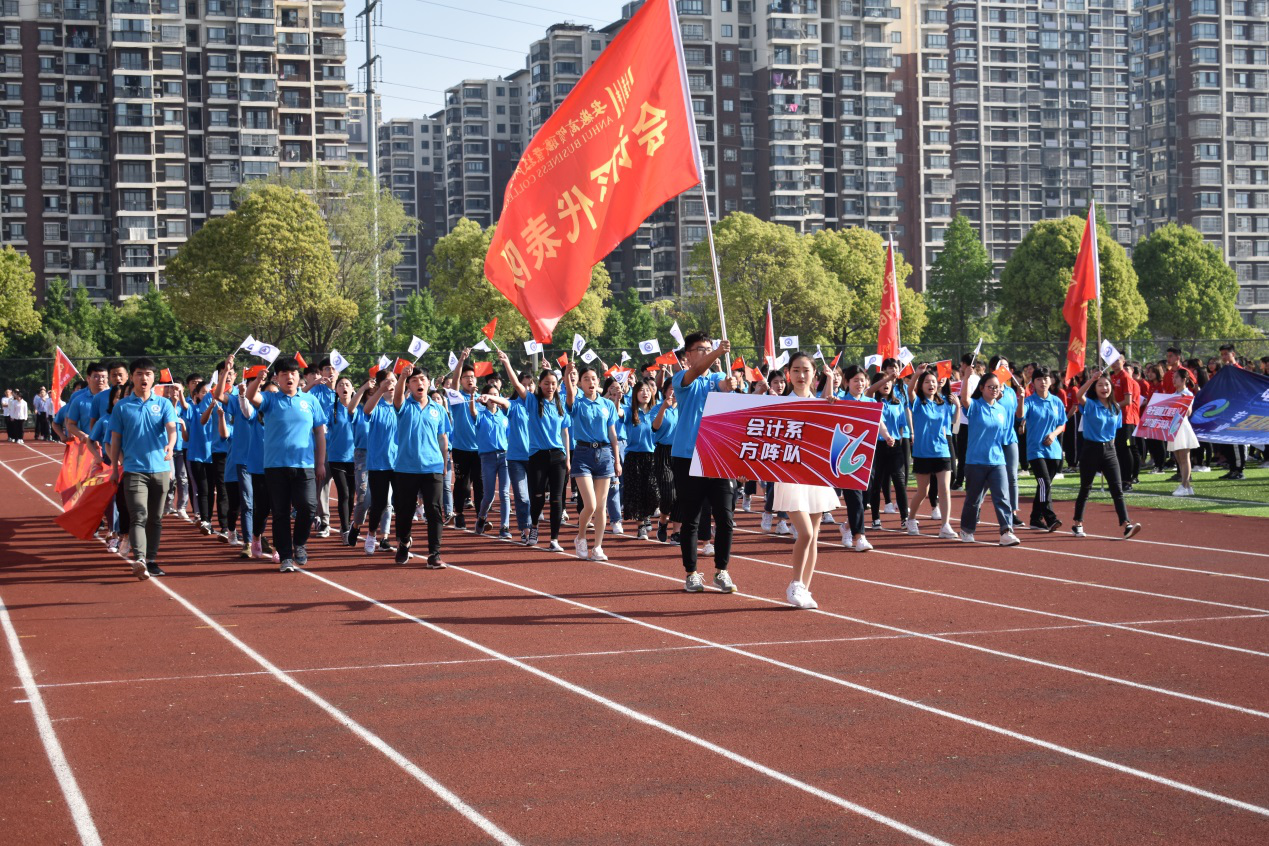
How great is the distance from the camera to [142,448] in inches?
517

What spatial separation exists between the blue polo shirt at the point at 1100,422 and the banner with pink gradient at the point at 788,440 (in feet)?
19.0

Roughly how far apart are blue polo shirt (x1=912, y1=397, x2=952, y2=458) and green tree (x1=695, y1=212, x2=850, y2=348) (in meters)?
53.1

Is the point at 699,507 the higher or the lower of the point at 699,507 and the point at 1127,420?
the lower

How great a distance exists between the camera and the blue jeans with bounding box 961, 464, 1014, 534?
1548 cm

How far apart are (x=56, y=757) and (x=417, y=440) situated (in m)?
6.94

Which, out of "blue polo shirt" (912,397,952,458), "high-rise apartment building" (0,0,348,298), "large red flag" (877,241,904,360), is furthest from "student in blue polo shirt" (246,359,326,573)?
"high-rise apartment building" (0,0,348,298)

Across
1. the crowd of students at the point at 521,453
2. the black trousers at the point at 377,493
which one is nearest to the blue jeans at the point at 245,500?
the crowd of students at the point at 521,453

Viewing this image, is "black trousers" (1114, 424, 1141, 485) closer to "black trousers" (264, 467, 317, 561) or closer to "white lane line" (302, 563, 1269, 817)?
"white lane line" (302, 563, 1269, 817)

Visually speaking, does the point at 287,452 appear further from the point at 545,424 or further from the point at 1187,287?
the point at 1187,287

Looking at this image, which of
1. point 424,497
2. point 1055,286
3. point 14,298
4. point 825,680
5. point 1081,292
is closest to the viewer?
point 825,680

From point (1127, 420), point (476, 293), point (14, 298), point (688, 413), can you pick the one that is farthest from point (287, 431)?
point (476, 293)

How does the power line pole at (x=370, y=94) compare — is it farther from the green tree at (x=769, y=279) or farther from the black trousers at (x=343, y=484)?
the black trousers at (x=343, y=484)

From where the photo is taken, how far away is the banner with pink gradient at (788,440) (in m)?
10.8

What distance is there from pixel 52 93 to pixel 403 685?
97842mm
